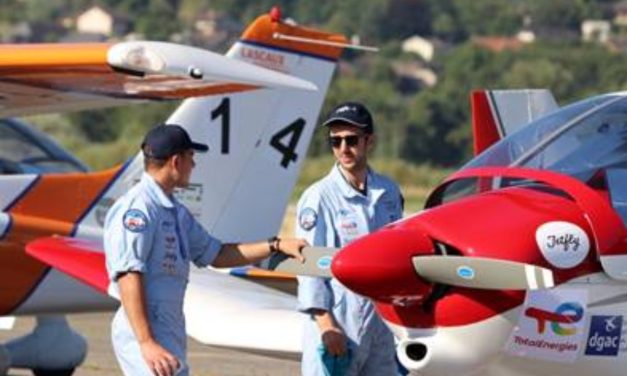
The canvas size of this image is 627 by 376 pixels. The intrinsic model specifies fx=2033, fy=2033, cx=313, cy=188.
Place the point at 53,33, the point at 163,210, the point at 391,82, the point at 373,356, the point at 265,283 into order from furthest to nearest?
1. the point at 53,33
2. the point at 391,82
3. the point at 265,283
4. the point at 373,356
5. the point at 163,210

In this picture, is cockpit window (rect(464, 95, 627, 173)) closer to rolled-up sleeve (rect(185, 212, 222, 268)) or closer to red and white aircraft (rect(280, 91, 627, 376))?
red and white aircraft (rect(280, 91, 627, 376))

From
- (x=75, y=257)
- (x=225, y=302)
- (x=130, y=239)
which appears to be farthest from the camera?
(x=75, y=257)

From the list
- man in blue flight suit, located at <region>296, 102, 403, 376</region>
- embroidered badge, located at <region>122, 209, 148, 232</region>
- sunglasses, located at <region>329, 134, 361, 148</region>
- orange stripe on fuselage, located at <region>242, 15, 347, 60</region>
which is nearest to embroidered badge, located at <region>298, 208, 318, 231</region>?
man in blue flight suit, located at <region>296, 102, 403, 376</region>

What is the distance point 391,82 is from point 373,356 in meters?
69.0

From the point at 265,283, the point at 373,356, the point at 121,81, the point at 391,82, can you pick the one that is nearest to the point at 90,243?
the point at 265,283

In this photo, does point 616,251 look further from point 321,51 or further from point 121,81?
point 321,51

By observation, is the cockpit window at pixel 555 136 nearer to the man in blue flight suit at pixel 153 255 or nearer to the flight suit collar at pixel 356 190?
the flight suit collar at pixel 356 190

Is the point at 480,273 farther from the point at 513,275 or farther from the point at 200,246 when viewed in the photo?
the point at 200,246

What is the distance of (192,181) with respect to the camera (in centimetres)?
1229

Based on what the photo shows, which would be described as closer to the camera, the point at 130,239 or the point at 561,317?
the point at 130,239

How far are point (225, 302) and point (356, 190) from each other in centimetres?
327

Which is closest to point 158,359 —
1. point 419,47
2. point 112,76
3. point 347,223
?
point 347,223

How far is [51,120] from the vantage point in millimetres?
52219

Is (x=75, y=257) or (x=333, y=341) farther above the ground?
(x=333, y=341)
